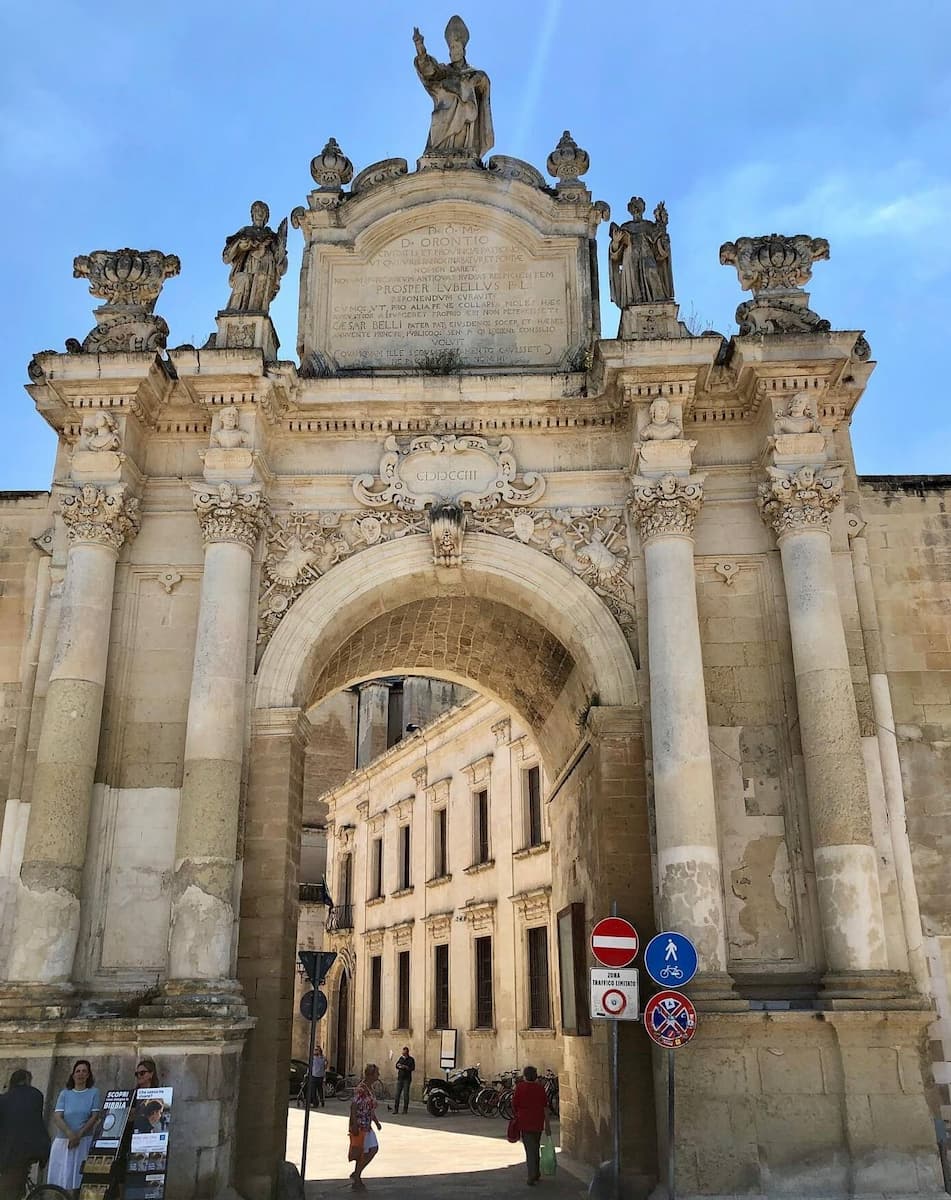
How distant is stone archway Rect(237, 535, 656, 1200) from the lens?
422 inches

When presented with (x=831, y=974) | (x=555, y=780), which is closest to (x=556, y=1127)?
(x=555, y=780)

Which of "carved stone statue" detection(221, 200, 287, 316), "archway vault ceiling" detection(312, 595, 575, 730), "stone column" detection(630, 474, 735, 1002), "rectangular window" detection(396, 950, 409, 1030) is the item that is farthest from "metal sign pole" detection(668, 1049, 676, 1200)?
"rectangular window" detection(396, 950, 409, 1030)

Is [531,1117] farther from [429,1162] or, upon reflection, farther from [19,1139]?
[19,1139]

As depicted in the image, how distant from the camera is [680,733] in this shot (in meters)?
10.9

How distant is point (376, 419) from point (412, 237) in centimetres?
261

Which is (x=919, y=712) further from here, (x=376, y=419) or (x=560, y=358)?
(x=376, y=419)

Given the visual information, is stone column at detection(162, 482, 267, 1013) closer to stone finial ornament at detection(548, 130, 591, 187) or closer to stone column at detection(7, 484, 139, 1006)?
stone column at detection(7, 484, 139, 1006)

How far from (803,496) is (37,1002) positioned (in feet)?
28.6

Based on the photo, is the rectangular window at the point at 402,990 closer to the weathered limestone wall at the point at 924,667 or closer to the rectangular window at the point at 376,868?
the rectangular window at the point at 376,868

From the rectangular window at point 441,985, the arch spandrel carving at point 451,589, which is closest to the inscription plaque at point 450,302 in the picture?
the arch spandrel carving at point 451,589

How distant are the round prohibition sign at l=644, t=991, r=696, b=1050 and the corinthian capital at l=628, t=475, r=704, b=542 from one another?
4.87 metres

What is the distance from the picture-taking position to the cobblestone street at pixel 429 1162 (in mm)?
12188

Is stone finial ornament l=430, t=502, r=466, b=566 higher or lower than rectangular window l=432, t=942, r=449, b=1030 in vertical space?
higher

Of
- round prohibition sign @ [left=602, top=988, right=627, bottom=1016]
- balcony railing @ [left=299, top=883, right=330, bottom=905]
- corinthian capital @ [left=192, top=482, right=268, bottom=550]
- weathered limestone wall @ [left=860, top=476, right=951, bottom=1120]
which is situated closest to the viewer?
round prohibition sign @ [left=602, top=988, right=627, bottom=1016]
